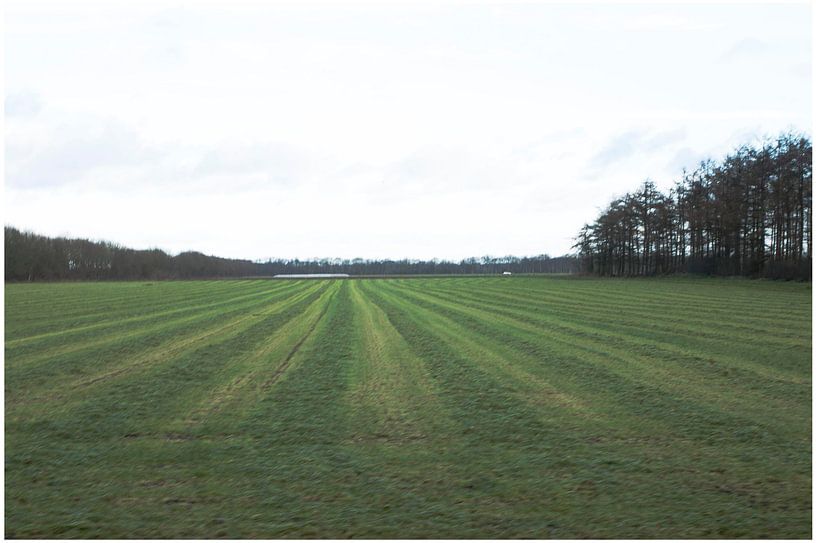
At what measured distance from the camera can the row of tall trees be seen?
43.7 metres

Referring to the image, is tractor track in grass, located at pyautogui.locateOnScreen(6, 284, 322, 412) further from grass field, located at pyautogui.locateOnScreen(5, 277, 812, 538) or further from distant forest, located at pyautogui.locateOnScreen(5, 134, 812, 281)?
distant forest, located at pyautogui.locateOnScreen(5, 134, 812, 281)

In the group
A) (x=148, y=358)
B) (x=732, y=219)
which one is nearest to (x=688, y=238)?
(x=732, y=219)

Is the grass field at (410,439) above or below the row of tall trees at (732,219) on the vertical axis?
below

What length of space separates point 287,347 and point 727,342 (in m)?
9.57

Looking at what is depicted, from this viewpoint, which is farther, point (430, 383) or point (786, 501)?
point (430, 383)

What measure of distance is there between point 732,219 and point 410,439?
166 feet

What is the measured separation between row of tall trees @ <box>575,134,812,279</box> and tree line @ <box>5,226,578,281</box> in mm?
50007

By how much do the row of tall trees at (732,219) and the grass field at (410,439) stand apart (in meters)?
34.8

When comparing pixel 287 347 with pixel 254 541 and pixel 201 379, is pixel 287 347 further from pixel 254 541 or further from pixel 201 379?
pixel 254 541

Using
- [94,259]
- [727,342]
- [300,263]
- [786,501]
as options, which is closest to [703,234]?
[727,342]

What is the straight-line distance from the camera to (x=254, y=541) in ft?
13.0

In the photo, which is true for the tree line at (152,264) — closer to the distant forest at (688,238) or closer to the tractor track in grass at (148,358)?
the distant forest at (688,238)

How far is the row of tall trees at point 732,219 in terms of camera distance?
143 ft

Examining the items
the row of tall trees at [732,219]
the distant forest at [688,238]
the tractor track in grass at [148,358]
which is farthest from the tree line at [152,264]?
the tractor track in grass at [148,358]
